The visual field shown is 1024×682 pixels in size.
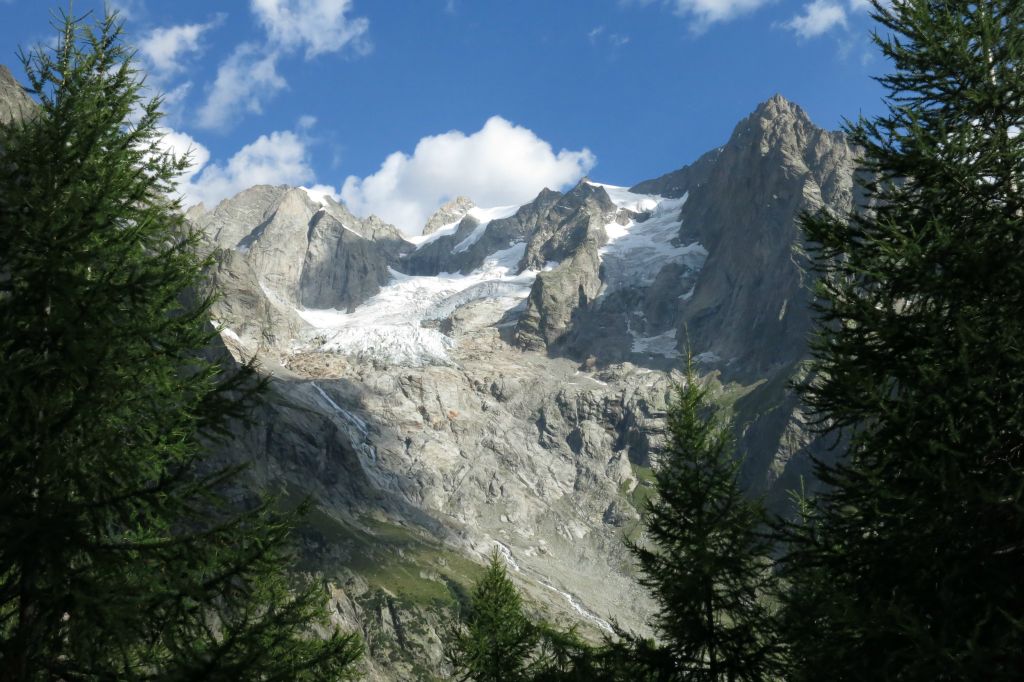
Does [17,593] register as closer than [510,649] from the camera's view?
Yes

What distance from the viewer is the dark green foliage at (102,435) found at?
22.9 feet

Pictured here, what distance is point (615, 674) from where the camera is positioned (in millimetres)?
13766

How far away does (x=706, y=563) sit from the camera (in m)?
12.7

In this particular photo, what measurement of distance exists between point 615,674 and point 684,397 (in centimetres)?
549

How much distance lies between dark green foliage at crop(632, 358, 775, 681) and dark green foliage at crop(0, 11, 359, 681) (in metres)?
7.07

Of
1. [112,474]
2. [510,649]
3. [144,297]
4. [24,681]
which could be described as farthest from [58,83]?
[510,649]

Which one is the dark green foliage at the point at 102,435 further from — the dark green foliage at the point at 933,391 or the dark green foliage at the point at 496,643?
the dark green foliage at the point at 496,643

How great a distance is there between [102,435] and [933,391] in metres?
8.56

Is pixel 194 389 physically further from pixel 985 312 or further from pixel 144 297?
pixel 985 312

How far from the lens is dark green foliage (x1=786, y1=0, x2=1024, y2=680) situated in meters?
7.56

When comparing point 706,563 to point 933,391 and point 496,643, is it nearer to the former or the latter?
point 933,391

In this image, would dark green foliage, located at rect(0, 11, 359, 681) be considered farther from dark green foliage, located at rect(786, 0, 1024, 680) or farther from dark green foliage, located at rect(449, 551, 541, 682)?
dark green foliage, located at rect(449, 551, 541, 682)

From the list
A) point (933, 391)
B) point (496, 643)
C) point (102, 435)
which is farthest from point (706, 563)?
point (496, 643)

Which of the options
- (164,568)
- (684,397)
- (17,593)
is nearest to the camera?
(17,593)
